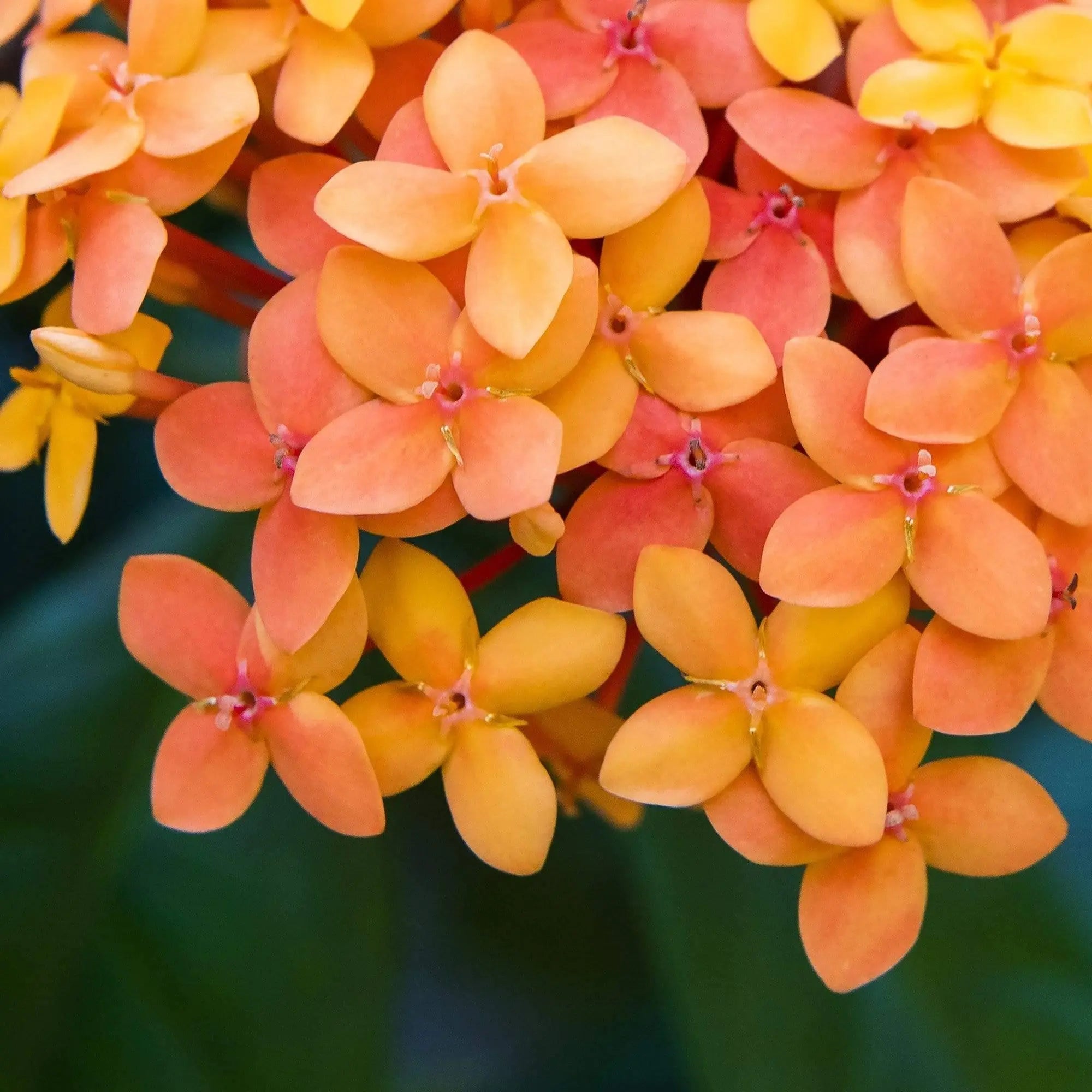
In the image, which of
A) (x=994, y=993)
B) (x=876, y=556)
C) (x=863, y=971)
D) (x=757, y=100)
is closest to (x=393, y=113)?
(x=757, y=100)

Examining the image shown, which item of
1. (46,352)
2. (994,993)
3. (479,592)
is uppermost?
(46,352)

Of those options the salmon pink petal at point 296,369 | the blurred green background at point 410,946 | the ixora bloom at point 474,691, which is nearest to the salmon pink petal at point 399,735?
the ixora bloom at point 474,691

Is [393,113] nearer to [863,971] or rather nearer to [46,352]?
[46,352]

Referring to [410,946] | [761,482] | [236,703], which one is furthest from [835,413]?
[410,946]

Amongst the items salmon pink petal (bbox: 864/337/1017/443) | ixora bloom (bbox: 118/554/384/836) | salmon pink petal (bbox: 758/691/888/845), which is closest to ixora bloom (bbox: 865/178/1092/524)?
salmon pink petal (bbox: 864/337/1017/443)

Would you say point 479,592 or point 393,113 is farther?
point 479,592

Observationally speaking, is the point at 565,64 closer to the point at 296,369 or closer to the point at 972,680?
the point at 296,369

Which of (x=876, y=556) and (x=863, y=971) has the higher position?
(x=876, y=556)
